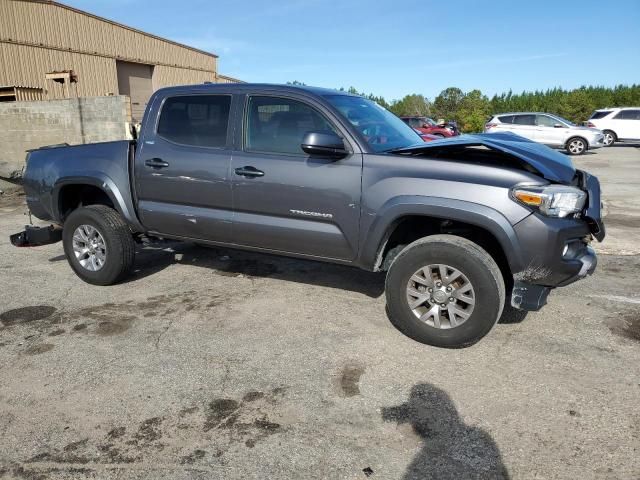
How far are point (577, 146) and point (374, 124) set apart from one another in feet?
60.6

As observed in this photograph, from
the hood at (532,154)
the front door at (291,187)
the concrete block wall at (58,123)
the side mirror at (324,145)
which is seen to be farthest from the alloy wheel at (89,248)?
the concrete block wall at (58,123)

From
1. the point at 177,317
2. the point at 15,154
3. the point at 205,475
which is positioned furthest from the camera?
the point at 15,154

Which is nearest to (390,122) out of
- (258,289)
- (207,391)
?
(258,289)

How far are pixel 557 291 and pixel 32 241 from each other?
5.28m

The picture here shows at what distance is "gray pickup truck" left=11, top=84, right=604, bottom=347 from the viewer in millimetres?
3367

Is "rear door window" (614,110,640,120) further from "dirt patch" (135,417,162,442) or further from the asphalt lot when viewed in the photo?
"dirt patch" (135,417,162,442)

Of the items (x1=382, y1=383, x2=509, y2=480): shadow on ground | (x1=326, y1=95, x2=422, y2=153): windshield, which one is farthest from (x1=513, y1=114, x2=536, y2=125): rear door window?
(x1=382, y1=383, x2=509, y2=480): shadow on ground

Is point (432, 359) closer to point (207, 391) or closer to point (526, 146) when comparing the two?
point (207, 391)

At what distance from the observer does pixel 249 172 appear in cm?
416

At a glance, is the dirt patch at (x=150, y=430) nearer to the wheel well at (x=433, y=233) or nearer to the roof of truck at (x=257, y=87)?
the wheel well at (x=433, y=233)

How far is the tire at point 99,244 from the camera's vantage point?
15.8ft

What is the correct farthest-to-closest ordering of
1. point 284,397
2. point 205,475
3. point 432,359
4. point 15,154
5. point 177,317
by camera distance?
1. point 15,154
2. point 177,317
3. point 432,359
4. point 284,397
5. point 205,475

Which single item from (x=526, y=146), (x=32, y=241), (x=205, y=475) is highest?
(x=526, y=146)

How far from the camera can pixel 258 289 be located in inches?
194
